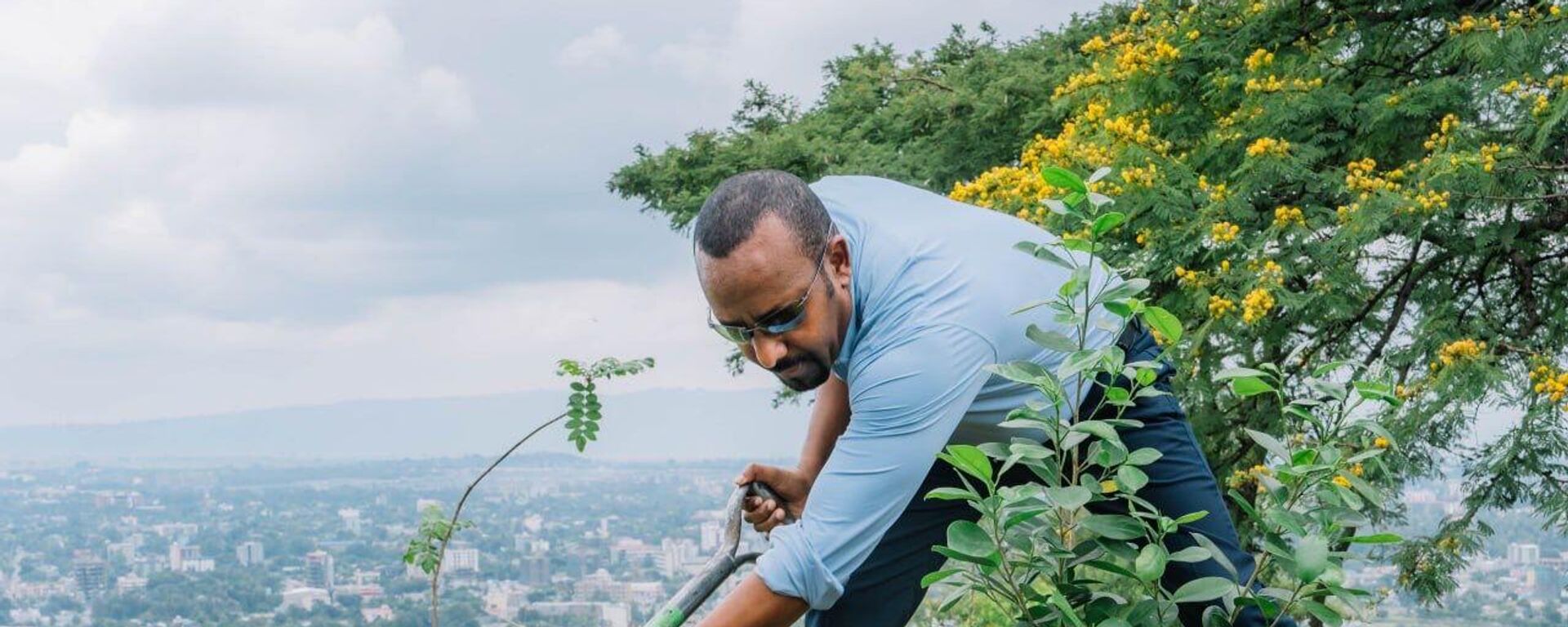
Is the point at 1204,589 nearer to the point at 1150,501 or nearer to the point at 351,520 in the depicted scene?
the point at 1150,501

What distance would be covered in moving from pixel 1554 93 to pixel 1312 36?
55.4 inches

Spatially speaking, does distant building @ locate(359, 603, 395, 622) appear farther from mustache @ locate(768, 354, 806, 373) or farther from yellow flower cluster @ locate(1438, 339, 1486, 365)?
yellow flower cluster @ locate(1438, 339, 1486, 365)

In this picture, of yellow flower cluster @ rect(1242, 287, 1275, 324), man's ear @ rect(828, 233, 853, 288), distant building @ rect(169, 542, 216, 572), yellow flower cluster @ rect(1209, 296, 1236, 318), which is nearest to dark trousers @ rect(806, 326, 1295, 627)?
man's ear @ rect(828, 233, 853, 288)

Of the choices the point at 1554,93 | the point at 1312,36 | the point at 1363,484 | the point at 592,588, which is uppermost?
the point at 1312,36

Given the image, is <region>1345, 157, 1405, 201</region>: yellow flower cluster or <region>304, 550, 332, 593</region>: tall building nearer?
<region>1345, 157, 1405, 201</region>: yellow flower cluster

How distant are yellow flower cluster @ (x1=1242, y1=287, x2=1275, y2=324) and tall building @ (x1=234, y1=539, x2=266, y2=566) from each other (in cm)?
507

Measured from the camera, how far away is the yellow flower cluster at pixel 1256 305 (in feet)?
17.2

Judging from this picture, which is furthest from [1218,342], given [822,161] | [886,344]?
[886,344]

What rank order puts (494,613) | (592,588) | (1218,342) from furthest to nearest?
(1218,342) < (592,588) < (494,613)

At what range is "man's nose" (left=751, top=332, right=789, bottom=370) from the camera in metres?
2.01

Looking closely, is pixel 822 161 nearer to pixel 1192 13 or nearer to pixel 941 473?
pixel 1192 13

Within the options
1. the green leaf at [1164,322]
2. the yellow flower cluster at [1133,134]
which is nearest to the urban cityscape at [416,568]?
the green leaf at [1164,322]

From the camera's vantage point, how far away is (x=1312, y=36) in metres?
6.57

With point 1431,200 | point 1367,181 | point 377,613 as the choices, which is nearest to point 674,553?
point 377,613
